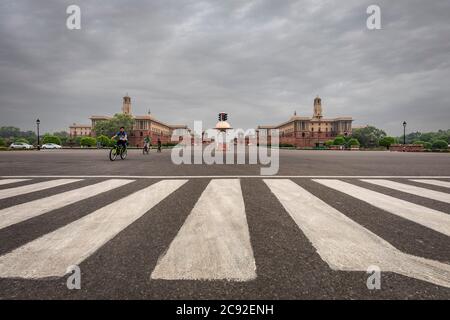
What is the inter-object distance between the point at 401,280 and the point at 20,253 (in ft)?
10.2

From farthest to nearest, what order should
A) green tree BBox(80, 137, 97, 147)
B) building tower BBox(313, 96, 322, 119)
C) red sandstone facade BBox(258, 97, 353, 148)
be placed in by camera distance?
building tower BBox(313, 96, 322, 119) < red sandstone facade BBox(258, 97, 353, 148) < green tree BBox(80, 137, 97, 147)

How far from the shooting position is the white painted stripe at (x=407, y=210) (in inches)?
112

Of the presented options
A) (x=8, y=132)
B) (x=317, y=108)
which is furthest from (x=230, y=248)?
(x=8, y=132)

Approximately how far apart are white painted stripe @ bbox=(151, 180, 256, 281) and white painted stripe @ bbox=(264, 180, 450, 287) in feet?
2.34

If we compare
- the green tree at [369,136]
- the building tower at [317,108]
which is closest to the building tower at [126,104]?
the building tower at [317,108]

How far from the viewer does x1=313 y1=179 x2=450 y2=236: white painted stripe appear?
2.85 metres

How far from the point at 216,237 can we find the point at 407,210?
10.0ft

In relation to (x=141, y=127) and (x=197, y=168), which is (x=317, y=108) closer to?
(x=141, y=127)

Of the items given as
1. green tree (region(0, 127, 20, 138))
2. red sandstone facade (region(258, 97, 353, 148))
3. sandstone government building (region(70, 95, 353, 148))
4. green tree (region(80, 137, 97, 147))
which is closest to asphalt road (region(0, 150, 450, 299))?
green tree (region(80, 137, 97, 147))

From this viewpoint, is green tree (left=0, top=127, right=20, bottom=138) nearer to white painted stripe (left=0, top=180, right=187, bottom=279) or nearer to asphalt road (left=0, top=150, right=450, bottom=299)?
white painted stripe (left=0, top=180, right=187, bottom=279)

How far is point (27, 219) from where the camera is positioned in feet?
9.79

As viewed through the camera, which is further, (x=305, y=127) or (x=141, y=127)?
(x=305, y=127)

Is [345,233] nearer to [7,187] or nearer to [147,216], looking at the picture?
[147,216]

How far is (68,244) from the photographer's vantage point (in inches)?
88.2
